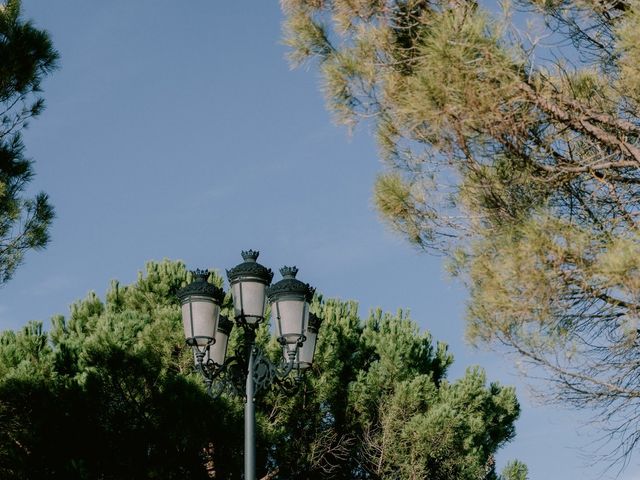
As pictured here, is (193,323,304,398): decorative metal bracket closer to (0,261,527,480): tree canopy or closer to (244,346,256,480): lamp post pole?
(244,346,256,480): lamp post pole

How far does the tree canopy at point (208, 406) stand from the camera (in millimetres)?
11078

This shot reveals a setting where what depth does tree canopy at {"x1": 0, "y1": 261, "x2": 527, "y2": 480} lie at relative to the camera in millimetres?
11078

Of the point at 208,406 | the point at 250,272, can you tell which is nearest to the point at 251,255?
the point at 250,272

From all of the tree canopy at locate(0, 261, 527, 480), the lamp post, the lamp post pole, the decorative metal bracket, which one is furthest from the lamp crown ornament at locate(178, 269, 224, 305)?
the tree canopy at locate(0, 261, 527, 480)

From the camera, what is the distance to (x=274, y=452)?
12320 mm

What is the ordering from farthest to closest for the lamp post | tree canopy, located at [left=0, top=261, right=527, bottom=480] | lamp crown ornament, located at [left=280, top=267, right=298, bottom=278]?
→ tree canopy, located at [left=0, top=261, right=527, bottom=480] < lamp crown ornament, located at [left=280, top=267, right=298, bottom=278] < the lamp post

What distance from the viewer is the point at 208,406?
450 inches

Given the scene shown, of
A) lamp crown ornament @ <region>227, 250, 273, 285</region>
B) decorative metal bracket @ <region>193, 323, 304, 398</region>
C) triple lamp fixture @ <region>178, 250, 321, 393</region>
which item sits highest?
lamp crown ornament @ <region>227, 250, 273, 285</region>

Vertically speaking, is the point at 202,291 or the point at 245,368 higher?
the point at 202,291

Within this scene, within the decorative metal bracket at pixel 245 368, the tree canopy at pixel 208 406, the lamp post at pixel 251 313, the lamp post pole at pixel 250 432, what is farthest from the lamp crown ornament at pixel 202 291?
the tree canopy at pixel 208 406

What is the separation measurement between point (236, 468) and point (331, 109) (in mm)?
5597

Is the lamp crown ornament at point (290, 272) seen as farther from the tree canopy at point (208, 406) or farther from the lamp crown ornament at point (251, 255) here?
the tree canopy at point (208, 406)

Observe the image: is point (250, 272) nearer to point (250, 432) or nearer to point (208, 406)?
point (250, 432)

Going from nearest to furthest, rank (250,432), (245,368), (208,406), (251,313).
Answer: (250,432) → (251,313) → (245,368) → (208,406)
